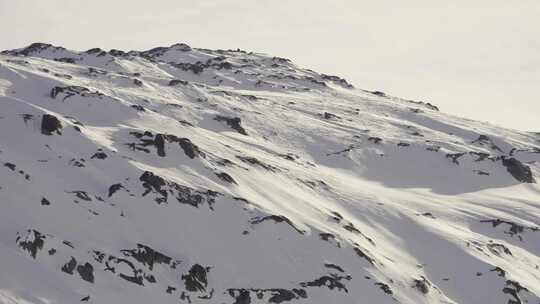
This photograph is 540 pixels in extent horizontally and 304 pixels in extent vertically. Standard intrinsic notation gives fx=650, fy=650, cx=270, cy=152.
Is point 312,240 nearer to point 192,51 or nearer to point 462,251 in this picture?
point 462,251

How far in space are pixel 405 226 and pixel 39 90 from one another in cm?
3555

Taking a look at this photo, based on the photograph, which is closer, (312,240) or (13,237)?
(13,237)

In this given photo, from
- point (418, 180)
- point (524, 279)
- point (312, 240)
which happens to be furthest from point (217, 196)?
point (418, 180)

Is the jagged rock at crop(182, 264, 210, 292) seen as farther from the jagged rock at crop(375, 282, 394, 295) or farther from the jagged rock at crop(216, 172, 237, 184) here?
the jagged rock at crop(216, 172, 237, 184)

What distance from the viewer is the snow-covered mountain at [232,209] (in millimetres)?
33469

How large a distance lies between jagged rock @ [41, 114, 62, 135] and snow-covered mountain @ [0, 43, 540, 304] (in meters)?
0.10

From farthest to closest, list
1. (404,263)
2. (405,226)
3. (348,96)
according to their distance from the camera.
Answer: (348,96) < (405,226) < (404,263)

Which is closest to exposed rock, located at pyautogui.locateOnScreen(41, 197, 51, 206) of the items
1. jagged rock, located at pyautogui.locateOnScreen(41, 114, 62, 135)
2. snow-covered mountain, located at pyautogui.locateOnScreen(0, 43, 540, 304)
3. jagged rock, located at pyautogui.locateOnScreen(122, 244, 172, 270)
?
snow-covered mountain, located at pyautogui.locateOnScreen(0, 43, 540, 304)

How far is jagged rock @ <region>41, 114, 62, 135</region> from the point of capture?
44406 mm

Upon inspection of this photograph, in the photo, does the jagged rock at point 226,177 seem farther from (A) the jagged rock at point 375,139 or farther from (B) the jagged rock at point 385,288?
(A) the jagged rock at point 375,139

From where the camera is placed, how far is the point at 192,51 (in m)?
151

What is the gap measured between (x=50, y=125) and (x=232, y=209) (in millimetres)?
14316

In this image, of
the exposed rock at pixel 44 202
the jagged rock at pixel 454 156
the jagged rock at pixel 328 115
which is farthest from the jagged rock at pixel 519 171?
the exposed rock at pixel 44 202

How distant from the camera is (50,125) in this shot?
44.8 m
